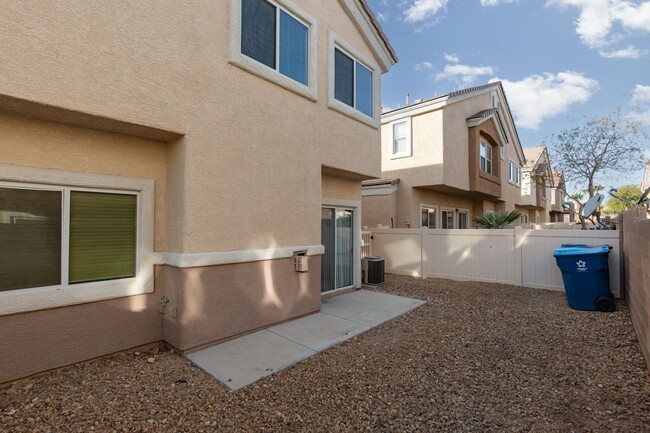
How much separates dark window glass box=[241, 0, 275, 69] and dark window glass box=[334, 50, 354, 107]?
2.03 m

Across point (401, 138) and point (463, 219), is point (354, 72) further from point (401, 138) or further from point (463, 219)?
point (463, 219)

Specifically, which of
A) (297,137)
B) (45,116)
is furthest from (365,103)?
(45,116)

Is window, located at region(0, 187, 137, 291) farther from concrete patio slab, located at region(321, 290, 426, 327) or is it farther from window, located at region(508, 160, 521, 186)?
window, located at region(508, 160, 521, 186)

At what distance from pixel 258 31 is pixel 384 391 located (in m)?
6.13

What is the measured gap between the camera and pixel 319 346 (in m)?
4.85

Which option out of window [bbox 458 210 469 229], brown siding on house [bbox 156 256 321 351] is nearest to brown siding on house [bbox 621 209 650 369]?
brown siding on house [bbox 156 256 321 351]

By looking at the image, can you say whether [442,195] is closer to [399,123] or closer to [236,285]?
[399,123]

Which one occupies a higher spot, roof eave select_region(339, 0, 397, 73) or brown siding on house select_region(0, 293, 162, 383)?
roof eave select_region(339, 0, 397, 73)

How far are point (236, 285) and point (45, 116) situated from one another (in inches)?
131

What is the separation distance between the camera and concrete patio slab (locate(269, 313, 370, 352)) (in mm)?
5020

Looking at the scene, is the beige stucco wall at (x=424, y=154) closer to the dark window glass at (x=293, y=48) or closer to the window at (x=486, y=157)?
the window at (x=486, y=157)

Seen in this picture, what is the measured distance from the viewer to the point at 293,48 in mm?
6277

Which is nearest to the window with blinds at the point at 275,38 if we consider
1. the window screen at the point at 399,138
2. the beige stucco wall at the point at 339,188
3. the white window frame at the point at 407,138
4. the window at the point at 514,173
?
the beige stucco wall at the point at 339,188

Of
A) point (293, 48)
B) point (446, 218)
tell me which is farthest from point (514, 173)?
point (293, 48)
